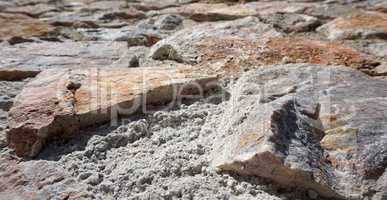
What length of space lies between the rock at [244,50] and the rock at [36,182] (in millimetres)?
537

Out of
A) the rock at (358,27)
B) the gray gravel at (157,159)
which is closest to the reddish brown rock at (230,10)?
the rock at (358,27)

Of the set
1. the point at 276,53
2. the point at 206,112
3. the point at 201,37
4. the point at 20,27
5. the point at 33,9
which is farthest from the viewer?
the point at 33,9

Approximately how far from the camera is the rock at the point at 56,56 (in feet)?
4.98

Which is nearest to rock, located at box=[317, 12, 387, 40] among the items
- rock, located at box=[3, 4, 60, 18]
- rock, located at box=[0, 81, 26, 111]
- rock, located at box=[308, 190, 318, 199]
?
rock, located at box=[308, 190, 318, 199]

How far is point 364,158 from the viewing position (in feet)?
3.15

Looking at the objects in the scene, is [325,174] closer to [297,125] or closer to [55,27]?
[297,125]

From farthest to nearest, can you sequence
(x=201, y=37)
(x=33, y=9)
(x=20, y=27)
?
(x=33, y=9)
(x=20, y=27)
(x=201, y=37)

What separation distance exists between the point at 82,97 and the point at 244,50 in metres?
0.51

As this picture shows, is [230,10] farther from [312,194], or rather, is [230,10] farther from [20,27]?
[312,194]

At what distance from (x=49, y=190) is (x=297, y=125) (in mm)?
517

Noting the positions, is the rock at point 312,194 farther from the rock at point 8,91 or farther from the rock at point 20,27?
the rock at point 20,27

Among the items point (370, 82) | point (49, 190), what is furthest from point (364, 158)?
point (49, 190)

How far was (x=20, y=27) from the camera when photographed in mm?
1968

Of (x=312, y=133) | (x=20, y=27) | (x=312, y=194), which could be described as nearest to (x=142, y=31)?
(x=20, y=27)
